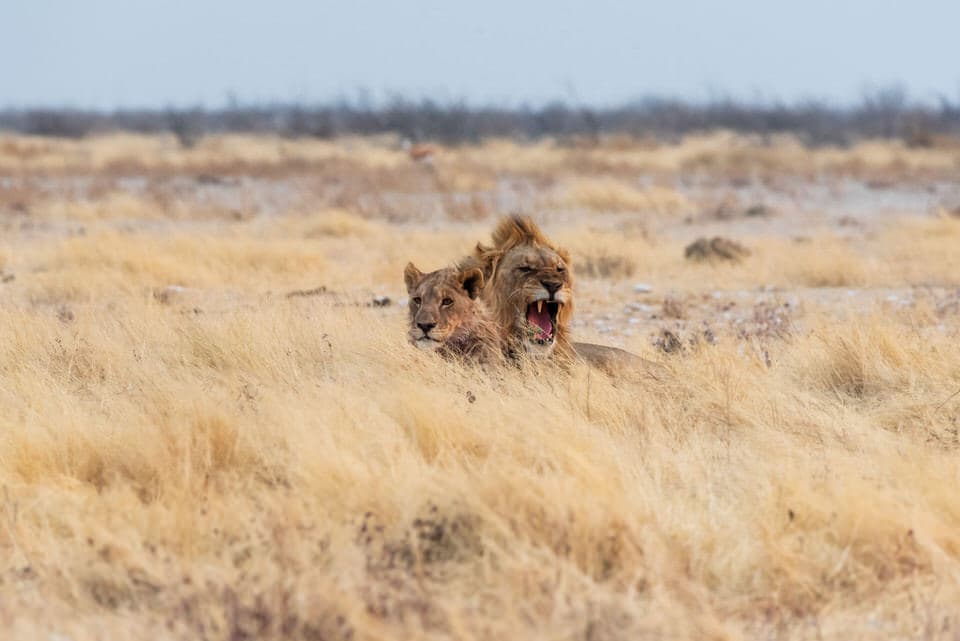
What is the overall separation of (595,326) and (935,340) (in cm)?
298

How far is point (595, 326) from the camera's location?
33.3 ft

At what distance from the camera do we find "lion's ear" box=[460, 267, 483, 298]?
6.25 meters

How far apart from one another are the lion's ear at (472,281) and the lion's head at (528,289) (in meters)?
0.25

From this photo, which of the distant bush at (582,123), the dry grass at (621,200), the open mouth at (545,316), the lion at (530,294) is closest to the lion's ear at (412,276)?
the lion at (530,294)

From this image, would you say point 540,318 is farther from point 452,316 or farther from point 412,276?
point 412,276

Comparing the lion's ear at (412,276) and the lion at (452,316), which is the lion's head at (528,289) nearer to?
the lion at (452,316)

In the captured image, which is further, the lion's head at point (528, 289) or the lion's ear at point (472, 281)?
the lion's head at point (528, 289)

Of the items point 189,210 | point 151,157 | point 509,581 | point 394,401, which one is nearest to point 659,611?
point 509,581

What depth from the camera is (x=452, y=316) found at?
6.31 meters

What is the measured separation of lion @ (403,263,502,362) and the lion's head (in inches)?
6.1

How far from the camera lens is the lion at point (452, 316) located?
625cm

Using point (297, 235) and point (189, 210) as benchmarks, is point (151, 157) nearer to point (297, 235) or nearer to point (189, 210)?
point (189, 210)

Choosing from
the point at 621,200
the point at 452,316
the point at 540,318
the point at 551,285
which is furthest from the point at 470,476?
the point at 621,200

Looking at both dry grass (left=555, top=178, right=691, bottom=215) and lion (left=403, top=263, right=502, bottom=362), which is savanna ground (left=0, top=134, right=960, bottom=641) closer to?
lion (left=403, top=263, right=502, bottom=362)
